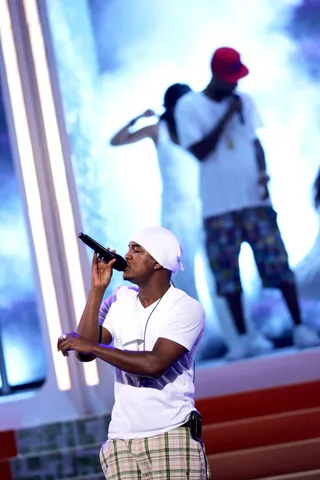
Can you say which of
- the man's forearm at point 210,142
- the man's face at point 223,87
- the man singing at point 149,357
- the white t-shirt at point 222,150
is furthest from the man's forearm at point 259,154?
the man singing at point 149,357

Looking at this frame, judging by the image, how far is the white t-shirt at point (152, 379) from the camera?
8.71ft

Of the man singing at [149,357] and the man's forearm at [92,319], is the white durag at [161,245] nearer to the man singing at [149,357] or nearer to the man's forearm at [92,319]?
the man singing at [149,357]

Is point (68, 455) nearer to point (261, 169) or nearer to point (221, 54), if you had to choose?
point (261, 169)

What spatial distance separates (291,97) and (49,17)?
160 centimetres

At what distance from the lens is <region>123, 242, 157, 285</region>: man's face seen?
9.21 feet

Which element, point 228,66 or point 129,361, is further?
point 228,66

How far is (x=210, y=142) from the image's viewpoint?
5344mm

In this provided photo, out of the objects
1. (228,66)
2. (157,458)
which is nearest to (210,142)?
(228,66)

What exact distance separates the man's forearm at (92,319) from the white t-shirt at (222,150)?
2.54 m

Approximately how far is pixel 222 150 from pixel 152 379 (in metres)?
2.84

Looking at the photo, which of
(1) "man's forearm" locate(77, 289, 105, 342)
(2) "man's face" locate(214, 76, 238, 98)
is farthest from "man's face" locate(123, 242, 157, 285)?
(2) "man's face" locate(214, 76, 238, 98)

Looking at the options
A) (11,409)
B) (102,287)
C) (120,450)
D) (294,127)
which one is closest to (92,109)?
(294,127)

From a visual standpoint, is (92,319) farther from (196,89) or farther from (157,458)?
(196,89)

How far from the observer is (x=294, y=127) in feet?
17.9
